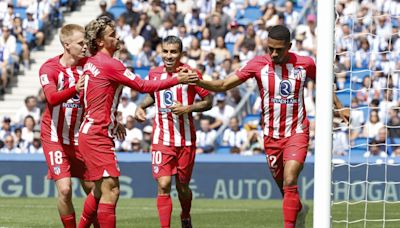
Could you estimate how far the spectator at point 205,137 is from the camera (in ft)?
71.6

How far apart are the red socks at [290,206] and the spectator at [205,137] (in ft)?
34.6

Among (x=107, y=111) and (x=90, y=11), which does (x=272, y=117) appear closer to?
(x=107, y=111)

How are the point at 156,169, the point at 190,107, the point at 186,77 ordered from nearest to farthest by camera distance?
the point at 186,77 < the point at 190,107 < the point at 156,169

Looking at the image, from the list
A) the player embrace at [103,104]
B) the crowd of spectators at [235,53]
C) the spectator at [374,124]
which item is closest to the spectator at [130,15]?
the crowd of spectators at [235,53]

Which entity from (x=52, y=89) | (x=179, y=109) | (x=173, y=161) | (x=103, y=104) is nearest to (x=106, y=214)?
(x=103, y=104)

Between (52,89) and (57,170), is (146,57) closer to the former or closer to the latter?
(57,170)

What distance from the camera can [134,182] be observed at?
20.3 metres

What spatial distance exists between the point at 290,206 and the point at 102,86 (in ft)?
7.26

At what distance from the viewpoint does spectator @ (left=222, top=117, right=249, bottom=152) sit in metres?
21.9

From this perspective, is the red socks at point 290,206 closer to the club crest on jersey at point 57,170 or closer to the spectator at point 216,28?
the club crest on jersey at point 57,170

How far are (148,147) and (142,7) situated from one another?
5857mm

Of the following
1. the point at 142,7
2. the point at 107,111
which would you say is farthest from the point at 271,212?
the point at 142,7

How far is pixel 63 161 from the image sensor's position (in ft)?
37.1

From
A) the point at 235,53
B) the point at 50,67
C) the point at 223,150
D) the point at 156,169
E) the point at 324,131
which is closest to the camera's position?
the point at 324,131
